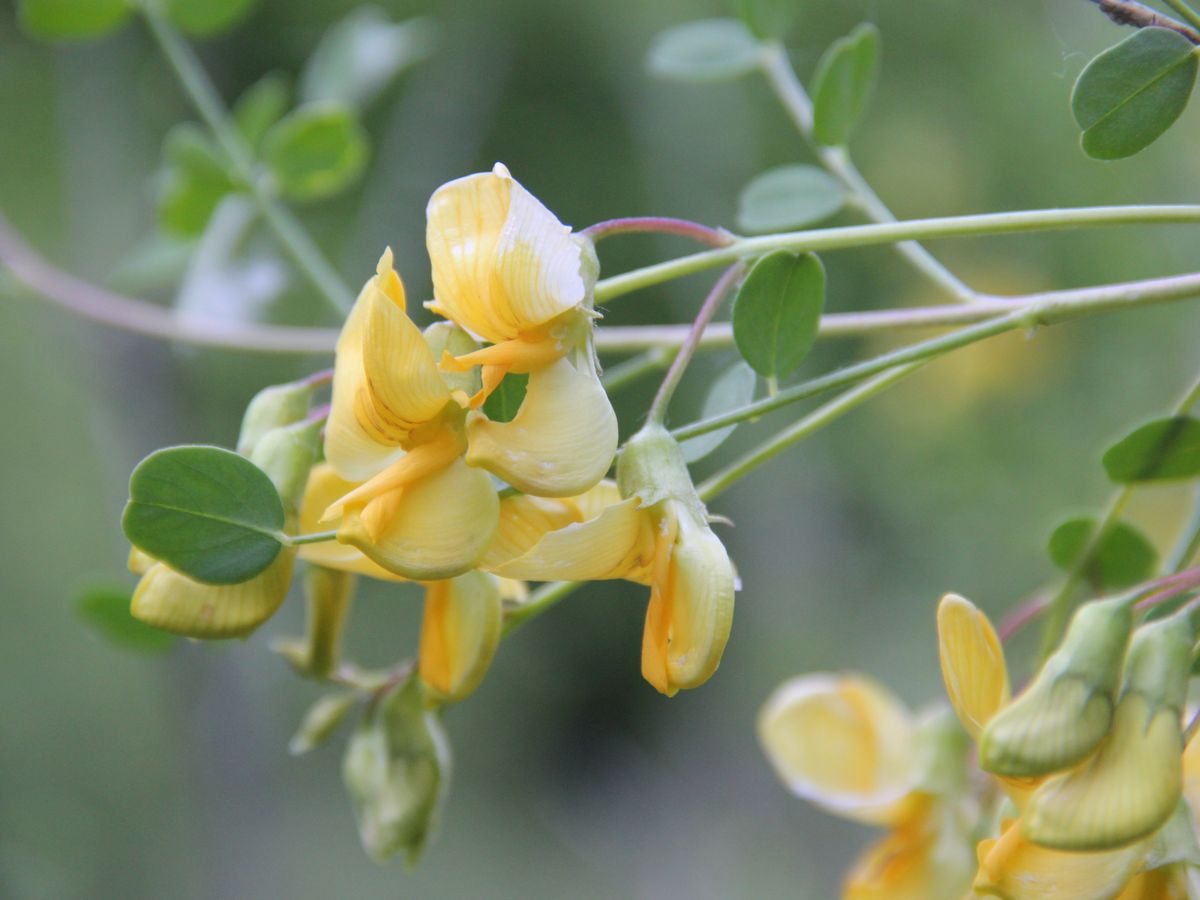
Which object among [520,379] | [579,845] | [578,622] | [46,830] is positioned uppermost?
[520,379]

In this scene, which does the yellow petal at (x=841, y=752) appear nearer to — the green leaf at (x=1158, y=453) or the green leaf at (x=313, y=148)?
the green leaf at (x=1158, y=453)

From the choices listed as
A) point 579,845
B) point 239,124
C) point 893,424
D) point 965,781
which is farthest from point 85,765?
point 965,781

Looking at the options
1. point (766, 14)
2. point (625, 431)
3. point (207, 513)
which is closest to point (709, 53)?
point (766, 14)

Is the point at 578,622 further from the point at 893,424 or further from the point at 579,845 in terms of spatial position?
the point at 893,424

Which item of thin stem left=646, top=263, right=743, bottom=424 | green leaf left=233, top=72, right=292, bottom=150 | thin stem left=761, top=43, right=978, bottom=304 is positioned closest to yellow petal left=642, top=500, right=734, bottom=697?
thin stem left=646, top=263, right=743, bottom=424

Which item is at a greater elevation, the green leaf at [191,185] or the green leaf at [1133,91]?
the green leaf at [191,185]

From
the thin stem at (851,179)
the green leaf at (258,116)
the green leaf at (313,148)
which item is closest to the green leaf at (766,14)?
the thin stem at (851,179)
